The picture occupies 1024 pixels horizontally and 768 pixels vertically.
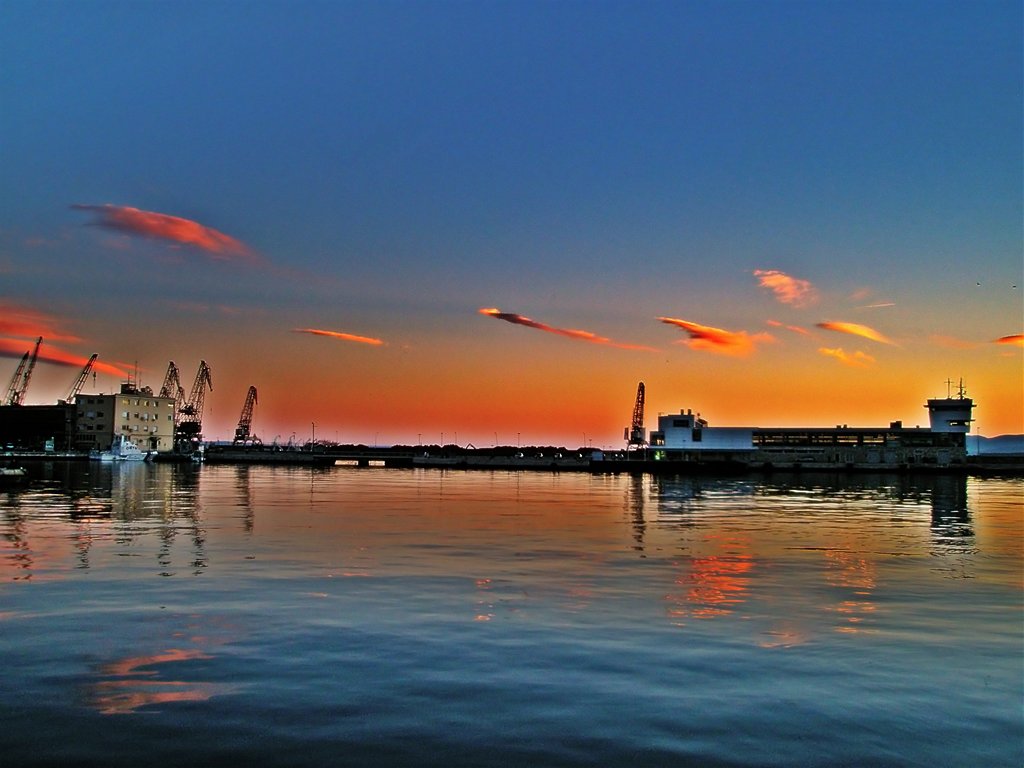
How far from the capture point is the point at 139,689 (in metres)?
15.3

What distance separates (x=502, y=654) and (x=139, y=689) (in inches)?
301

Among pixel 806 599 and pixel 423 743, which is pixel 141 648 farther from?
pixel 806 599

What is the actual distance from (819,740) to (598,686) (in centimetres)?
440

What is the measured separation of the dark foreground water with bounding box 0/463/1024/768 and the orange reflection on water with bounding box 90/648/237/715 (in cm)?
8

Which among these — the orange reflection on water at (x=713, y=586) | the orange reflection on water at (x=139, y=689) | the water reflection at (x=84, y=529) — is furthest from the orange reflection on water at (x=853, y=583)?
the water reflection at (x=84, y=529)

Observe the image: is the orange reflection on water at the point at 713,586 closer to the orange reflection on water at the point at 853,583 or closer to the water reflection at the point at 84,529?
the orange reflection on water at the point at 853,583

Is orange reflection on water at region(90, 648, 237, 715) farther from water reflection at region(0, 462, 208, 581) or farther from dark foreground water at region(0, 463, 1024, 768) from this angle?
water reflection at region(0, 462, 208, 581)

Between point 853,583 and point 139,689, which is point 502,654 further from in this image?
point 853,583

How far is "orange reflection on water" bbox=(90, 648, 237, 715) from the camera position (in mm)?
14344

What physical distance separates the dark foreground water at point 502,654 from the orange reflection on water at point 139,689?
3.2 inches

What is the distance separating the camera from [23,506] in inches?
2477

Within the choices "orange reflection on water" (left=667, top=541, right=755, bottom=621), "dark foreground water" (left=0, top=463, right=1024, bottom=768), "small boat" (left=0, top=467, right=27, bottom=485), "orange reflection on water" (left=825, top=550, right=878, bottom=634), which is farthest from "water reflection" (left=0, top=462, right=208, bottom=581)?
"small boat" (left=0, top=467, right=27, bottom=485)

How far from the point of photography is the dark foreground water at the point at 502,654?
505 inches

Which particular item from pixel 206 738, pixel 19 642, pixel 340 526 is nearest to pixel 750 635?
pixel 206 738
